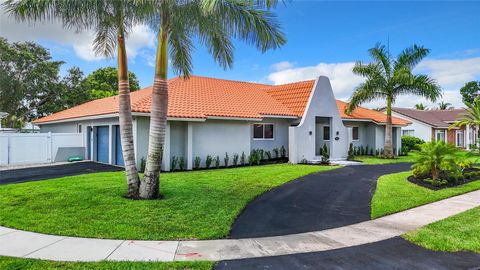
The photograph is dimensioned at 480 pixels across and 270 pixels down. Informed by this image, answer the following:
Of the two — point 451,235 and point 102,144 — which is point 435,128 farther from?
point 102,144

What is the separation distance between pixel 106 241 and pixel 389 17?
17.8 metres

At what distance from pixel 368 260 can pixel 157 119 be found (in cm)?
640

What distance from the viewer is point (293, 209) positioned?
8.55 meters

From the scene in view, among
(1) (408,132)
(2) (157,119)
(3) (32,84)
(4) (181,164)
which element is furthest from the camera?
(1) (408,132)

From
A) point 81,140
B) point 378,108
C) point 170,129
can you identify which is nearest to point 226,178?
point 170,129

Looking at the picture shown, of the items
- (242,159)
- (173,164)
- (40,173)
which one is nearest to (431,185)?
(242,159)

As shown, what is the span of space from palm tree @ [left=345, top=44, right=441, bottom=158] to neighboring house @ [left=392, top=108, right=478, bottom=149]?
1322 centimetres

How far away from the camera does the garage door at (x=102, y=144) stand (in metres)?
18.2

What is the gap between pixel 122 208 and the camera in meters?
7.93

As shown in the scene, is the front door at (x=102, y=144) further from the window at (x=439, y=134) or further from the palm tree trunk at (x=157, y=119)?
the window at (x=439, y=134)

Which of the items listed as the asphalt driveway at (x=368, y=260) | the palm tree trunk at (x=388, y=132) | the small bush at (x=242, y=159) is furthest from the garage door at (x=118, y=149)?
the palm tree trunk at (x=388, y=132)

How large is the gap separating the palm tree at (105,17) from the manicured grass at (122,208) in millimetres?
1316

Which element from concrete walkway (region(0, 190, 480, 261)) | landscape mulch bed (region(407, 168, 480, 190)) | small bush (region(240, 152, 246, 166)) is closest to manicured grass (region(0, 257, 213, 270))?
concrete walkway (region(0, 190, 480, 261))

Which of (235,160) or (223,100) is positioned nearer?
(235,160)
